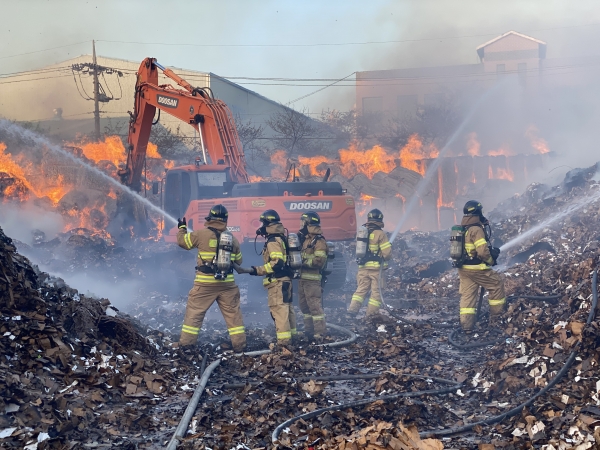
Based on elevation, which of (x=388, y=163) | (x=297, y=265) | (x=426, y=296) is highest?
(x=388, y=163)

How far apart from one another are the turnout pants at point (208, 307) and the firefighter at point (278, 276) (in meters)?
0.50

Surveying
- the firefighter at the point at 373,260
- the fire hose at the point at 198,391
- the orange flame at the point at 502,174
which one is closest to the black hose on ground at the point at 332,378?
the fire hose at the point at 198,391

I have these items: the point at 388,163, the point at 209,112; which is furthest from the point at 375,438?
the point at 388,163

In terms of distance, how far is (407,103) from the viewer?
1929 inches

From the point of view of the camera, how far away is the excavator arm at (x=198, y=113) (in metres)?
12.6

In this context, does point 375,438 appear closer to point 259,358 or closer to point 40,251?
point 259,358

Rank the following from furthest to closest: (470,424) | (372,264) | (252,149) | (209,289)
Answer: (252,149) → (372,264) → (209,289) → (470,424)

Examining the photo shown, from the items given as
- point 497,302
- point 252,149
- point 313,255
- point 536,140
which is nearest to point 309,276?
point 313,255

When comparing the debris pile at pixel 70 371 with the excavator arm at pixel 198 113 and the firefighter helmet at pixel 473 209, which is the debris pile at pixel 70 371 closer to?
the firefighter helmet at pixel 473 209

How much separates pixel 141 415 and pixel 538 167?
26308mm

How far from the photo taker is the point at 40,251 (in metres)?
15.9

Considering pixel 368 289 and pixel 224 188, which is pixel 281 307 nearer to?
pixel 368 289

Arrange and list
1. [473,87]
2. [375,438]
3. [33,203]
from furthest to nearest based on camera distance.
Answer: [473,87], [33,203], [375,438]

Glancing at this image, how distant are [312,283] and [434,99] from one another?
37.7m
